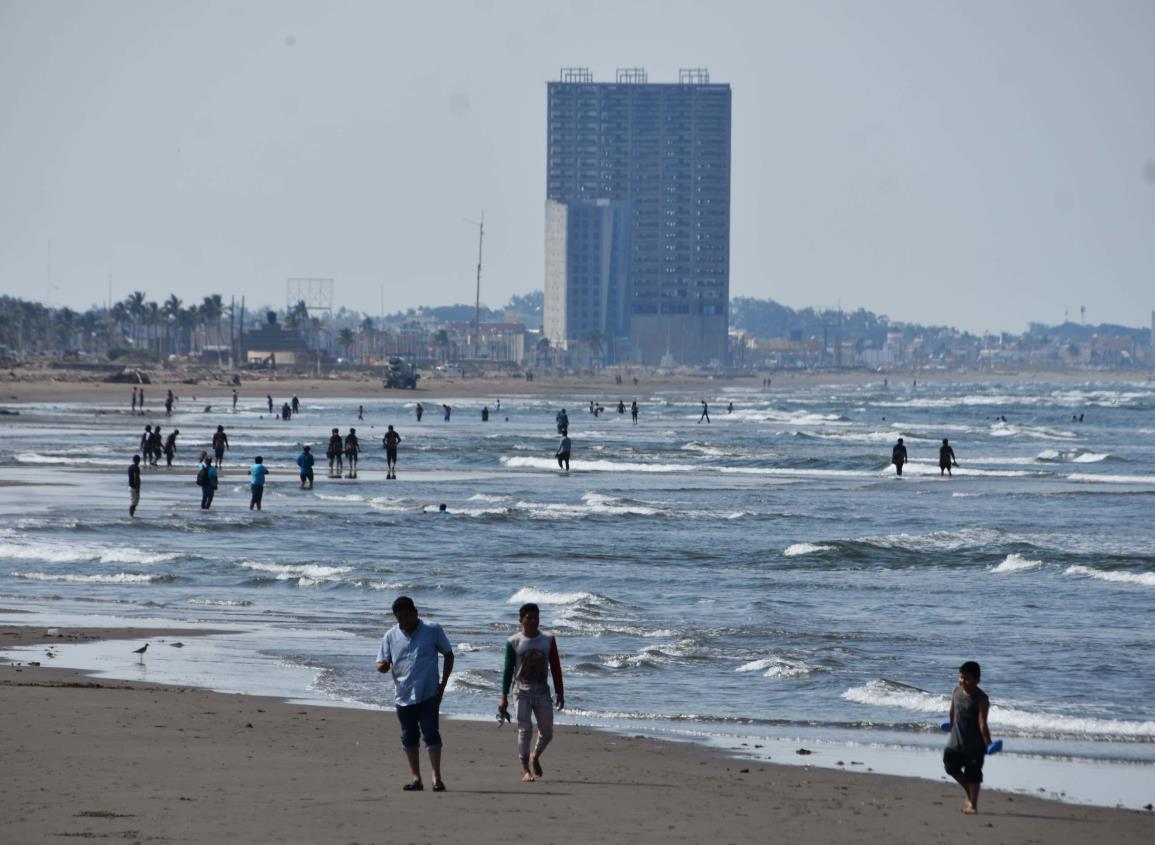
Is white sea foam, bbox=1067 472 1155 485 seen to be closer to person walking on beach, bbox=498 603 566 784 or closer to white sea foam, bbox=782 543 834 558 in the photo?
white sea foam, bbox=782 543 834 558

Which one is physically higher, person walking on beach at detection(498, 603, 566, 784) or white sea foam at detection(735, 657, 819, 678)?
person walking on beach at detection(498, 603, 566, 784)

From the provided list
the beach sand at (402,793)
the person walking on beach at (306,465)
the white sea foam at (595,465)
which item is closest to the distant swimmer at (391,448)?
the person walking on beach at (306,465)

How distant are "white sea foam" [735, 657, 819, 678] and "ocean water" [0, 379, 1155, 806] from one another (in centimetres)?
3

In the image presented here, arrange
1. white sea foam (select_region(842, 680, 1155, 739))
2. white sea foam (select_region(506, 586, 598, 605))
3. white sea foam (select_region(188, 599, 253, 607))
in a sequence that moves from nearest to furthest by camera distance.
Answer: white sea foam (select_region(842, 680, 1155, 739)) < white sea foam (select_region(188, 599, 253, 607)) < white sea foam (select_region(506, 586, 598, 605))

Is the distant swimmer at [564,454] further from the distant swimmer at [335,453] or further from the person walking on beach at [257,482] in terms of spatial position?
the person walking on beach at [257,482]

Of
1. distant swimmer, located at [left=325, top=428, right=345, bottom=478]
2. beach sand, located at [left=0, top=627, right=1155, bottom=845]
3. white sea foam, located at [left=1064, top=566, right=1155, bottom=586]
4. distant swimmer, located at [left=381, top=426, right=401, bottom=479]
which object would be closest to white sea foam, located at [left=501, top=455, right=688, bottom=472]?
distant swimmer, located at [left=381, top=426, right=401, bottom=479]

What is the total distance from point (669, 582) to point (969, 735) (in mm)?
13972

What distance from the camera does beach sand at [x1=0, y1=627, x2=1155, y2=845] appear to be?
31.2 feet

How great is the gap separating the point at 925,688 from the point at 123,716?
7.38 meters

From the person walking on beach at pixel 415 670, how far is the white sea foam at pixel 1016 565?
17.8 m

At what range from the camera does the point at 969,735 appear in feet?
34.9

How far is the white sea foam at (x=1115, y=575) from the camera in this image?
25172mm

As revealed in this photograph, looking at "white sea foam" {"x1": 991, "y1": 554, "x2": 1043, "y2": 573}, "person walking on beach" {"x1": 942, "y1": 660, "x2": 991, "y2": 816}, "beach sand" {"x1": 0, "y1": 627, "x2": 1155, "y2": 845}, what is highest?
"person walking on beach" {"x1": 942, "y1": 660, "x2": 991, "y2": 816}

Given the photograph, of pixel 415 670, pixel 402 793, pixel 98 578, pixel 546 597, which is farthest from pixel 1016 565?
pixel 415 670
